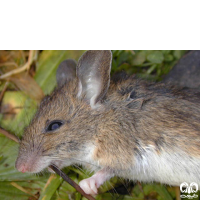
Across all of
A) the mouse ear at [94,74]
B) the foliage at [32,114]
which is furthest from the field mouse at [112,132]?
the foliage at [32,114]

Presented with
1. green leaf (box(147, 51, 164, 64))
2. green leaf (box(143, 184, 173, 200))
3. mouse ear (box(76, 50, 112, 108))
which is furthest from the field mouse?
green leaf (box(147, 51, 164, 64))

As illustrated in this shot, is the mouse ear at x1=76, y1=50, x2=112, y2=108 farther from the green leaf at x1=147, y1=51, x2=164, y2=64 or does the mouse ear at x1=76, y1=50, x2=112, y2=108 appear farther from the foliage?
the green leaf at x1=147, y1=51, x2=164, y2=64

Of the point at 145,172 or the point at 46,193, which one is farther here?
the point at 46,193

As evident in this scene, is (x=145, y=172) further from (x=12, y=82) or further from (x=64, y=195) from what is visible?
(x=12, y=82)

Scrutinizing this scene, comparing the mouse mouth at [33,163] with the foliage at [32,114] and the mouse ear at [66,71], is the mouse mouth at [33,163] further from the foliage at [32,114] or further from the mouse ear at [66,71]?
the mouse ear at [66,71]

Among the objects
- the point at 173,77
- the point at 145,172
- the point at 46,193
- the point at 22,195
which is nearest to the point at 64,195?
the point at 46,193

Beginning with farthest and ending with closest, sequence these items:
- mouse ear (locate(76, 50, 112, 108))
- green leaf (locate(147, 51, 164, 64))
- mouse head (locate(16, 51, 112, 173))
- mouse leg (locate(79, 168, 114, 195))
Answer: green leaf (locate(147, 51, 164, 64)) < mouse leg (locate(79, 168, 114, 195)) < mouse head (locate(16, 51, 112, 173)) < mouse ear (locate(76, 50, 112, 108))

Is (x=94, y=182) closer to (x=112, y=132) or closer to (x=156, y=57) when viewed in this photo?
(x=112, y=132)
